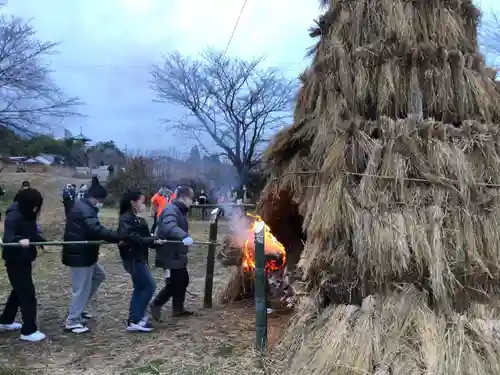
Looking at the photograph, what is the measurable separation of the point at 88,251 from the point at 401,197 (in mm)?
3530

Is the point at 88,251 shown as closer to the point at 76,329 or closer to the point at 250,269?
the point at 76,329

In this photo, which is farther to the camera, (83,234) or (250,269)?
(250,269)

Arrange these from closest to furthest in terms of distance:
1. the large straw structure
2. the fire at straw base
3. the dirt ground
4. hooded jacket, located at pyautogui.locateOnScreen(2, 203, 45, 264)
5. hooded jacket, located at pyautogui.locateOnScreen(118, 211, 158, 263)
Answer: the large straw structure → the dirt ground → hooded jacket, located at pyautogui.locateOnScreen(2, 203, 45, 264) → hooded jacket, located at pyautogui.locateOnScreen(118, 211, 158, 263) → the fire at straw base

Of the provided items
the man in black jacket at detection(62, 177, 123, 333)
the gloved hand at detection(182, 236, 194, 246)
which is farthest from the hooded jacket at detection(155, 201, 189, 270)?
the man in black jacket at detection(62, 177, 123, 333)

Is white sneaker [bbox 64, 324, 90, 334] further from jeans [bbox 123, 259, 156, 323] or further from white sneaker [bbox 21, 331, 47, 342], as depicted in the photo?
jeans [bbox 123, 259, 156, 323]

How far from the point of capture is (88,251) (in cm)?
604

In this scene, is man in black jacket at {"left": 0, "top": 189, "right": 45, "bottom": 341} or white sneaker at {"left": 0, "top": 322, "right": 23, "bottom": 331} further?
white sneaker at {"left": 0, "top": 322, "right": 23, "bottom": 331}

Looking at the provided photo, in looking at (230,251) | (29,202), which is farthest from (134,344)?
(230,251)

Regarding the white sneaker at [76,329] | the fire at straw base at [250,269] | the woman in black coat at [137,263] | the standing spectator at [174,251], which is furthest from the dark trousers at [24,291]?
the fire at straw base at [250,269]

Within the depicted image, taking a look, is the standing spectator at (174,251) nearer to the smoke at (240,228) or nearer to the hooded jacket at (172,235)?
the hooded jacket at (172,235)

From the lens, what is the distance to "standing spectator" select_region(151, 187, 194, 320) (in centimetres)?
642

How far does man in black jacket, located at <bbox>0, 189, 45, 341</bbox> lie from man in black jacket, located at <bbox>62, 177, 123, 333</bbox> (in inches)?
14.7

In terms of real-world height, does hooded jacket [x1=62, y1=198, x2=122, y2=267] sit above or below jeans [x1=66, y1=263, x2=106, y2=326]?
above

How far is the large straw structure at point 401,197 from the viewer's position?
4.19 meters
